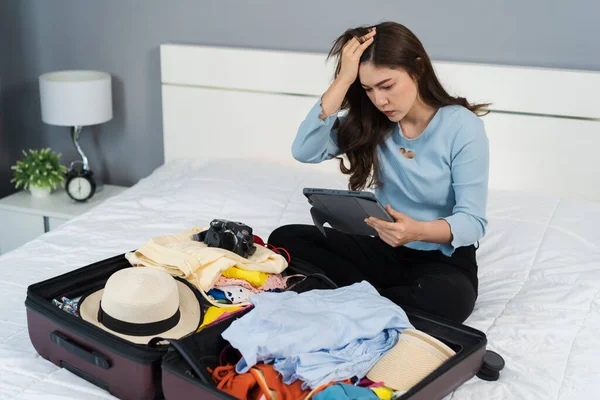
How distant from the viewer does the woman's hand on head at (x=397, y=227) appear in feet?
5.31

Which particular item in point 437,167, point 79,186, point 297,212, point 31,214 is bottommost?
point 31,214

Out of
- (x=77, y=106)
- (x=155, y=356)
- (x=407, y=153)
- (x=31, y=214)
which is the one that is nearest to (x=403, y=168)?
(x=407, y=153)

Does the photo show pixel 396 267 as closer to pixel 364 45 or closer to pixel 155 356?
pixel 364 45

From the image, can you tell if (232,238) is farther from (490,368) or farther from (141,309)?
(490,368)

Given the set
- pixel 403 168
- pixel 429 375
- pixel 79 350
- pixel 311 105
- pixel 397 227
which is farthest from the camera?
pixel 311 105

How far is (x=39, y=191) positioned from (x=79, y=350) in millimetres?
1708

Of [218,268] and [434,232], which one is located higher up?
[434,232]

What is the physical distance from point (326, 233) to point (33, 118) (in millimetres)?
1926

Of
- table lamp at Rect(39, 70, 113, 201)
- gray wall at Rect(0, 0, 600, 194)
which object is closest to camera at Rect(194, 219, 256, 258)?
gray wall at Rect(0, 0, 600, 194)

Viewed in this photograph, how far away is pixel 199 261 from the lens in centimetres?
170

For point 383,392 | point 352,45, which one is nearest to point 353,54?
point 352,45

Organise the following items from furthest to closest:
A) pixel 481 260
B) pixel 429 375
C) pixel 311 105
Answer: pixel 311 105 → pixel 481 260 → pixel 429 375

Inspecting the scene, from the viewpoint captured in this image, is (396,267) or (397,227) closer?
(397,227)

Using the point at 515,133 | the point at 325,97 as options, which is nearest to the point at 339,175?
the point at 515,133
